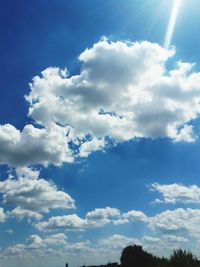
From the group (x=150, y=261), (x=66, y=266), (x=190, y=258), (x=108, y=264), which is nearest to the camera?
(x=190, y=258)

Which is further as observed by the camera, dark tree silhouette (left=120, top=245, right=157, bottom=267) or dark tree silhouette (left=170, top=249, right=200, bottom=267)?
dark tree silhouette (left=120, top=245, right=157, bottom=267)

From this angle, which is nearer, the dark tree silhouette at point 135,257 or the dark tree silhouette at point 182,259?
the dark tree silhouette at point 182,259

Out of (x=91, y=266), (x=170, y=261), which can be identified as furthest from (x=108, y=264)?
(x=170, y=261)

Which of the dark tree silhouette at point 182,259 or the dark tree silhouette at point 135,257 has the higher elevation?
the dark tree silhouette at point 135,257

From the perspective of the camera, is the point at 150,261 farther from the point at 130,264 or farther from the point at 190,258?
the point at 190,258

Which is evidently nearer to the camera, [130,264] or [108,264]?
[130,264]

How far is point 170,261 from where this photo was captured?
34.3 metres

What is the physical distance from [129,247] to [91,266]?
90.7 feet

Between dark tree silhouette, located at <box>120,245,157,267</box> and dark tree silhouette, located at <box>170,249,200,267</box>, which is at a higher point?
dark tree silhouette, located at <box>120,245,157,267</box>

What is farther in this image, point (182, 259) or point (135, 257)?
point (135, 257)

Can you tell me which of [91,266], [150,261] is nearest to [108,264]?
[91,266]

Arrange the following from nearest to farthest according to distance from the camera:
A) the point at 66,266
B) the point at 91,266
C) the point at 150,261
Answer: the point at 150,261 < the point at 66,266 < the point at 91,266

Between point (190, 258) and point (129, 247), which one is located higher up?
point (129, 247)

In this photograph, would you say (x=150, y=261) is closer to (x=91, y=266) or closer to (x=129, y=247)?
(x=129, y=247)
